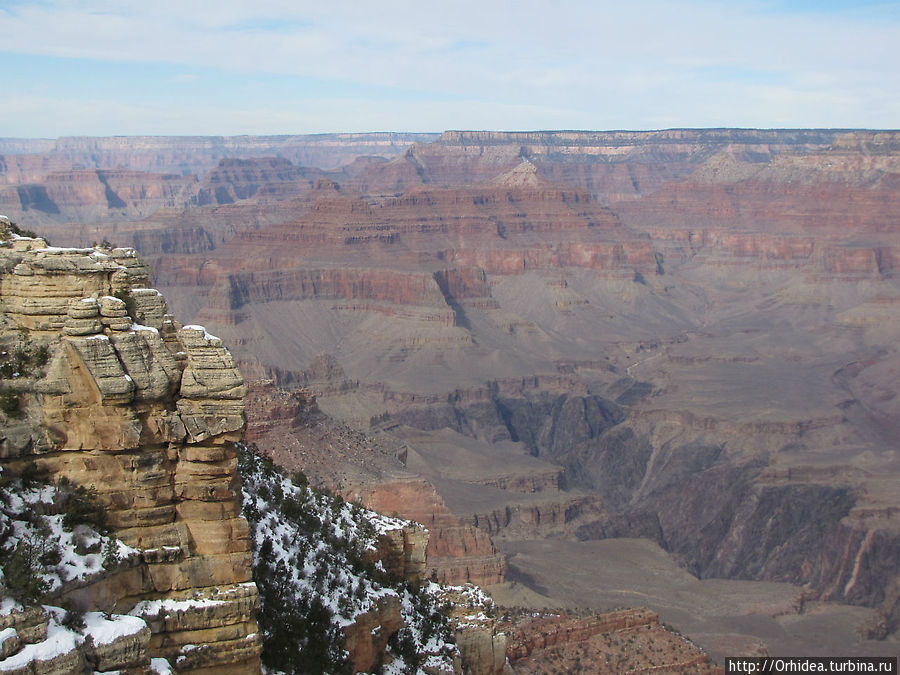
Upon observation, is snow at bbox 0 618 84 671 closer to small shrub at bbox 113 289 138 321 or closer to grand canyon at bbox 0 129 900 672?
grand canyon at bbox 0 129 900 672

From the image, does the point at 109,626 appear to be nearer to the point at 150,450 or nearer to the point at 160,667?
the point at 160,667

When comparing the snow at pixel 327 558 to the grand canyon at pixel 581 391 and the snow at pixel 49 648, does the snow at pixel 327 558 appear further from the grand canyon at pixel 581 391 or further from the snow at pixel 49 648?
the grand canyon at pixel 581 391

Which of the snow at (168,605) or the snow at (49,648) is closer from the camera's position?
the snow at (49,648)

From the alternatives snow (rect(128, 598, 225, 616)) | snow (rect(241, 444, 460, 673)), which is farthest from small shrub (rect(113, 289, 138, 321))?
snow (rect(241, 444, 460, 673))

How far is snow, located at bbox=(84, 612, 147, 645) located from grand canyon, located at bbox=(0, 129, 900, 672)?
250 centimetres

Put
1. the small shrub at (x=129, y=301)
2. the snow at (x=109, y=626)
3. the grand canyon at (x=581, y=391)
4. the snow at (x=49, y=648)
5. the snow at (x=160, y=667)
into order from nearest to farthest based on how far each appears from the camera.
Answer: the snow at (x=49, y=648), the snow at (x=109, y=626), the snow at (x=160, y=667), the small shrub at (x=129, y=301), the grand canyon at (x=581, y=391)

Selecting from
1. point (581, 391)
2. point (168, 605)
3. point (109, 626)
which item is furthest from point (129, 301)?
point (581, 391)

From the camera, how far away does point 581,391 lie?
122188 millimetres

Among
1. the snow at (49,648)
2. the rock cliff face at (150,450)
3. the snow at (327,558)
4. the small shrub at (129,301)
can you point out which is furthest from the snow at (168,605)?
the small shrub at (129,301)

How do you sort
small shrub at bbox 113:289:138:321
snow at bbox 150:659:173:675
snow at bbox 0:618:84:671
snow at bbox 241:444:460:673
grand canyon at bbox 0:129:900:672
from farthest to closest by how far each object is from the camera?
1. grand canyon at bbox 0:129:900:672
2. snow at bbox 241:444:460:673
3. small shrub at bbox 113:289:138:321
4. snow at bbox 150:659:173:675
5. snow at bbox 0:618:84:671

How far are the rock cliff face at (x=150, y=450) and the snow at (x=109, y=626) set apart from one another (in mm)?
326

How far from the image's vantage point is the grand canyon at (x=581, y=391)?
5612cm

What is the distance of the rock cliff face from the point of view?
511 inches

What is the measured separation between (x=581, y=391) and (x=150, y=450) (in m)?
111
